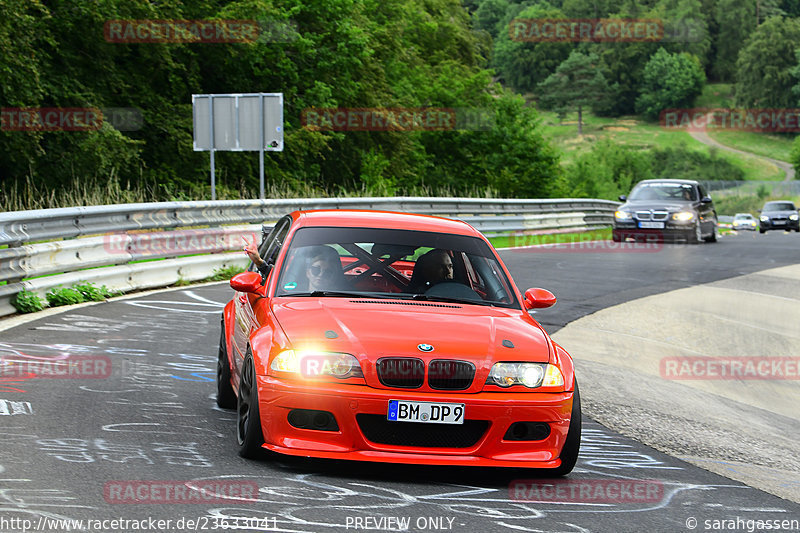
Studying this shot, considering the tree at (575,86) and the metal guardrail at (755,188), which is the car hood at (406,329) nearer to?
the metal guardrail at (755,188)

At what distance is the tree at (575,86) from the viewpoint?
186625mm

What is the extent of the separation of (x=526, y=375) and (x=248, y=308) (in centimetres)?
204

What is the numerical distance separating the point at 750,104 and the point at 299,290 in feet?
592

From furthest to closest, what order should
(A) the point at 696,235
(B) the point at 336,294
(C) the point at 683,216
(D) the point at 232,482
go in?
1. (A) the point at 696,235
2. (C) the point at 683,216
3. (B) the point at 336,294
4. (D) the point at 232,482

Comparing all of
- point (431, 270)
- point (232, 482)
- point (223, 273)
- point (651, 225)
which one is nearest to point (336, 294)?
point (431, 270)

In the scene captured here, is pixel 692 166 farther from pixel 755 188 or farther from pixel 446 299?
pixel 446 299

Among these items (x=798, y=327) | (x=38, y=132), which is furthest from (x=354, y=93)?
(x=798, y=327)

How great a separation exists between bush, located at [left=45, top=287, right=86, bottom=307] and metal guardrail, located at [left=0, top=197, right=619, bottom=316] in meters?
0.08

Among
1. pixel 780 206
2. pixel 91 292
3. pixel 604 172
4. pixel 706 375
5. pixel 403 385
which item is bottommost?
pixel 604 172

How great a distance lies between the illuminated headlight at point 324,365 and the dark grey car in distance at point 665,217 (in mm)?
23521

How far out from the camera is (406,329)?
5.81 m

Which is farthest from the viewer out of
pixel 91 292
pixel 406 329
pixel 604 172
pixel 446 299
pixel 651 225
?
pixel 604 172

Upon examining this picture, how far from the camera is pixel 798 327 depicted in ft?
49.3

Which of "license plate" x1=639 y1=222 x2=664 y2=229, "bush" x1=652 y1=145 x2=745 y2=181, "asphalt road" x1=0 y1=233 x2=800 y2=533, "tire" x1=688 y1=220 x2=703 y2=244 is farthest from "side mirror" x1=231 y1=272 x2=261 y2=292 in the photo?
"bush" x1=652 y1=145 x2=745 y2=181
